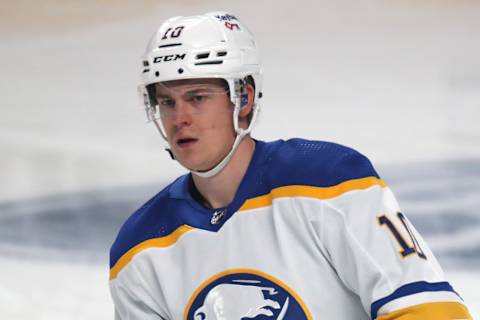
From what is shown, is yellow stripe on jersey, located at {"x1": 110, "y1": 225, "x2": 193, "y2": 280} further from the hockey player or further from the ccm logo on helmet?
the ccm logo on helmet

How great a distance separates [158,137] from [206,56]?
2410 millimetres

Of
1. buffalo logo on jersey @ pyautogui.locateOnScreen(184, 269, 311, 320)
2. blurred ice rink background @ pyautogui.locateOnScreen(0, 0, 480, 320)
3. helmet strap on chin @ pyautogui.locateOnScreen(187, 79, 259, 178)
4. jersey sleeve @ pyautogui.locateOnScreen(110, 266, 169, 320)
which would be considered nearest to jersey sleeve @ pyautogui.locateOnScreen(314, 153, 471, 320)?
buffalo logo on jersey @ pyautogui.locateOnScreen(184, 269, 311, 320)

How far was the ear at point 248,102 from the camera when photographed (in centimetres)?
209

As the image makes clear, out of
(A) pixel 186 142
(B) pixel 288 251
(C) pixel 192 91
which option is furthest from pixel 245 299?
(C) pixel 192 91

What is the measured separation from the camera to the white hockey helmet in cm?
200

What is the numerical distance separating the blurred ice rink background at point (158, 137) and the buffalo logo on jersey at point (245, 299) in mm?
1582

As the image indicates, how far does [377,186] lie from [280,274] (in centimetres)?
28

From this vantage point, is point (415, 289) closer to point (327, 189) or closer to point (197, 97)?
point (327, 189)

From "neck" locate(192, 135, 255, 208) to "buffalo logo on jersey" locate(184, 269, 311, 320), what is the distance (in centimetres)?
18

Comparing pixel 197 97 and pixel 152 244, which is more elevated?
pixel 197 97

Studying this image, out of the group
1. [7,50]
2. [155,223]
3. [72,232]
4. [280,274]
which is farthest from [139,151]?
[280,274]

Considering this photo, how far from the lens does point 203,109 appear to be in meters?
2.00

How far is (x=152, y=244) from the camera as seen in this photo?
84.8 inches

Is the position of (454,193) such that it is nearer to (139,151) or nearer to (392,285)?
(139,151)
